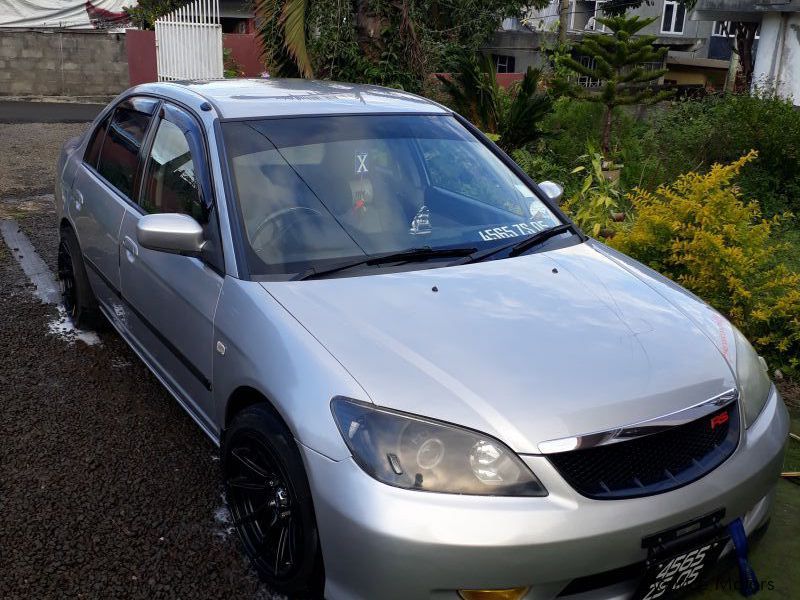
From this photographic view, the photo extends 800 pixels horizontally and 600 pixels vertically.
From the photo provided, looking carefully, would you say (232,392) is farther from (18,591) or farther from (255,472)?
(18,591)

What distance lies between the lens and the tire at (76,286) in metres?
4.84

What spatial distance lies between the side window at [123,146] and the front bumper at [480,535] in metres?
2.46

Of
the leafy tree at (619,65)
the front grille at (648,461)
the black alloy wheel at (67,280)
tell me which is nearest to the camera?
the front grille at (648,461)

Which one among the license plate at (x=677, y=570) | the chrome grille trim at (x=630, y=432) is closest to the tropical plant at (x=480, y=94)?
the chrome grille trim at (x=630, y=432)

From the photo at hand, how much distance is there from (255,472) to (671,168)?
6142 millimetres

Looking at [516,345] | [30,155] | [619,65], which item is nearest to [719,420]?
[516,345]

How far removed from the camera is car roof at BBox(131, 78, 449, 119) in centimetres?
358

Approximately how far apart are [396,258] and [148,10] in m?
22.1

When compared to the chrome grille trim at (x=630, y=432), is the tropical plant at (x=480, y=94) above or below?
above

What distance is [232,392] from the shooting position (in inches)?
114

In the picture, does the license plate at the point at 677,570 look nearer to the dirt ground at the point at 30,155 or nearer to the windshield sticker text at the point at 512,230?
the windshield sticker text at the point at 512,230

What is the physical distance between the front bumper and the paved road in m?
15.0

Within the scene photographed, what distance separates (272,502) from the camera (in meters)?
2.64

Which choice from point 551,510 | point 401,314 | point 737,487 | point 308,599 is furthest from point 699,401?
point 308,599
